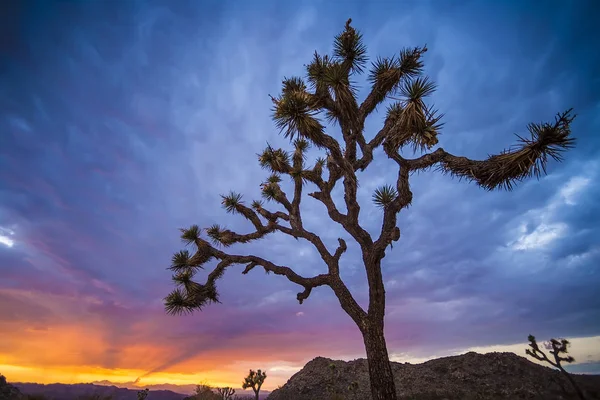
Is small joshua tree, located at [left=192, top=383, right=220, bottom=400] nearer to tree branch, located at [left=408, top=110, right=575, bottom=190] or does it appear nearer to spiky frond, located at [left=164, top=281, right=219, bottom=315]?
spiky frond, located at [left=164, top=281, right=219, bottom=315]

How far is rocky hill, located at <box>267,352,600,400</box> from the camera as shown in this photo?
14.1 m

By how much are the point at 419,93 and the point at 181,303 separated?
11177 millimetres

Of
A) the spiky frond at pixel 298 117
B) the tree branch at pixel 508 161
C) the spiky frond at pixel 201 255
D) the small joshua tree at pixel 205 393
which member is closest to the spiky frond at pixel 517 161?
the tree branch at pixel 508 161

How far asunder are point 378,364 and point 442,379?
10805 mm

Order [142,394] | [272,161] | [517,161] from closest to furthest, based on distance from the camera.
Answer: [517,161], [272,161], [142,394]

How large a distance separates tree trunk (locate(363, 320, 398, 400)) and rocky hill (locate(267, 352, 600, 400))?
6639 mm

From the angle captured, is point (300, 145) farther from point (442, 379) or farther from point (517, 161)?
point (442, 379)

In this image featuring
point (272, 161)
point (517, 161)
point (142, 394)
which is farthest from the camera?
point (142, 394)

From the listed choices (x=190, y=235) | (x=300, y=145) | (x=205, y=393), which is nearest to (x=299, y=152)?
(x=300, y=145)

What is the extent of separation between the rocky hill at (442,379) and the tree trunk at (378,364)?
6.64 metres

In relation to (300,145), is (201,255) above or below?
below

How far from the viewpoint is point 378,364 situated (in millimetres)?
8555

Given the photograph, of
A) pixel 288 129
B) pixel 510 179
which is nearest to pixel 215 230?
pixel 288 129

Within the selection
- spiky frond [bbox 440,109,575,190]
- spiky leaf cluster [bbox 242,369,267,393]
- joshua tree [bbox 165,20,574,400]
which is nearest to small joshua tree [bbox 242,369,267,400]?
spiky leaf cluster [bbox 242,369,267,393]
